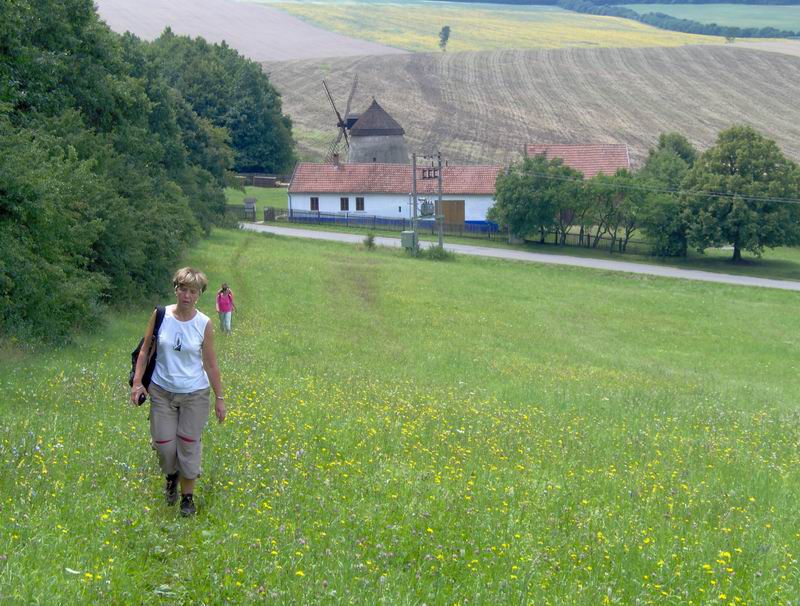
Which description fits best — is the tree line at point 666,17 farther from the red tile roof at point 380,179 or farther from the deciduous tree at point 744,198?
the deciduous tree at point 744,198

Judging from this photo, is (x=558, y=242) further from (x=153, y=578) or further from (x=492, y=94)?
(x=153, y=578)

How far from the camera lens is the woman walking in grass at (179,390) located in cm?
801

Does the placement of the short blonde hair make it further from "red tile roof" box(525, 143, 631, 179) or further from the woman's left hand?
"red tile roof" box(525, 143, 631, 179)

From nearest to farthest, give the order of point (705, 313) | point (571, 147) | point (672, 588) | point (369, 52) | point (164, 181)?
point (672, 588) < point (164, 181) < point (705, 313) < point (571, 147) < point (369, 52)

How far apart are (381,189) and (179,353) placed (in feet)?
236

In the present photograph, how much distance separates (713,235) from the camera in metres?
61.5

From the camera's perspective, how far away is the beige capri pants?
7996 mm

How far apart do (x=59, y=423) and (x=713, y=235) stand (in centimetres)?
5652

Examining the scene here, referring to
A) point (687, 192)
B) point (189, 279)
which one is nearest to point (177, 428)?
point (189, 279)

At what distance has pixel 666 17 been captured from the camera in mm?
168625

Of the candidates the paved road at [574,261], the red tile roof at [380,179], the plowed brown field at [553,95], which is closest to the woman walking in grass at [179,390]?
the paved road at [574,261]

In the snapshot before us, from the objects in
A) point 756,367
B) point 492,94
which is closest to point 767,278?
point 756,367

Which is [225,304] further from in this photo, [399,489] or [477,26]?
[477,26]

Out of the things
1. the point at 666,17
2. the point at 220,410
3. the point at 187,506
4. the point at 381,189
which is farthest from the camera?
the point at 666,17
